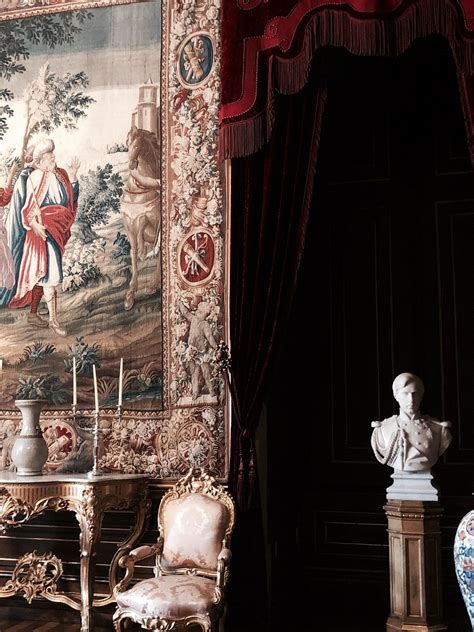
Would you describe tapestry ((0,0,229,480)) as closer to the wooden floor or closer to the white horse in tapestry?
the white horse in tapestry

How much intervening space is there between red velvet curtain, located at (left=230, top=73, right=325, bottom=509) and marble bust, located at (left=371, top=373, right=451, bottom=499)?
91 centimetres

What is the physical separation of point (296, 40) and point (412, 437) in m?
2.41

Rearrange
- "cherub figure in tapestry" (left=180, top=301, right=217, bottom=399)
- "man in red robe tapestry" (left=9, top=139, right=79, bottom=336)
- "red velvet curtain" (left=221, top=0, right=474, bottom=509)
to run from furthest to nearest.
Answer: "man in red robe tapestry" (left=9, top=139, right=79, bottom=336) → "cherub figure in tapestry" (left=180, top=301, right=217, bottom=399) → "red velvet curtain" (left=221, top=0, right=474, bottom=509)

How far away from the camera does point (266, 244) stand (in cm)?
533

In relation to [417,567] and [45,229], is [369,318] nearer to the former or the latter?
[417,567]

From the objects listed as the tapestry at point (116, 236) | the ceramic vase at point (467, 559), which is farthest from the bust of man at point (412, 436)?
the tapestry at point (116, 236)

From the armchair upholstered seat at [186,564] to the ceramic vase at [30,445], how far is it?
88 centimetres

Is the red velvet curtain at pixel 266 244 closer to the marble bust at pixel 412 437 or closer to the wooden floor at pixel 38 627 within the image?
the marble bust at pixel 412 437

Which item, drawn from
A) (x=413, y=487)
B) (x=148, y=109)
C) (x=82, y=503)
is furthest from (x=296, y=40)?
(x=82, y=503)

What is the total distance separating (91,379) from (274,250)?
5.03ft

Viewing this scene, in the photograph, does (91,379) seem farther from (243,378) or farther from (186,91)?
(186,91)

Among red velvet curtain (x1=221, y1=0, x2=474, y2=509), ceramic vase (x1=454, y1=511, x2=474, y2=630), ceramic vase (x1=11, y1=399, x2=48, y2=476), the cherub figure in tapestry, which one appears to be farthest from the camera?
the cherub figure in tapestry

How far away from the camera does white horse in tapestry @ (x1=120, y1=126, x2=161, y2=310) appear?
5750mm

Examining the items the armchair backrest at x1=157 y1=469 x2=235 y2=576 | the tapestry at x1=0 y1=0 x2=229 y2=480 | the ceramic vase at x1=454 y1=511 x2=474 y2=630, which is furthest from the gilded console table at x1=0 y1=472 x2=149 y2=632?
the ceramic vase at x1=454 y1=511 x2=474 y2=630
